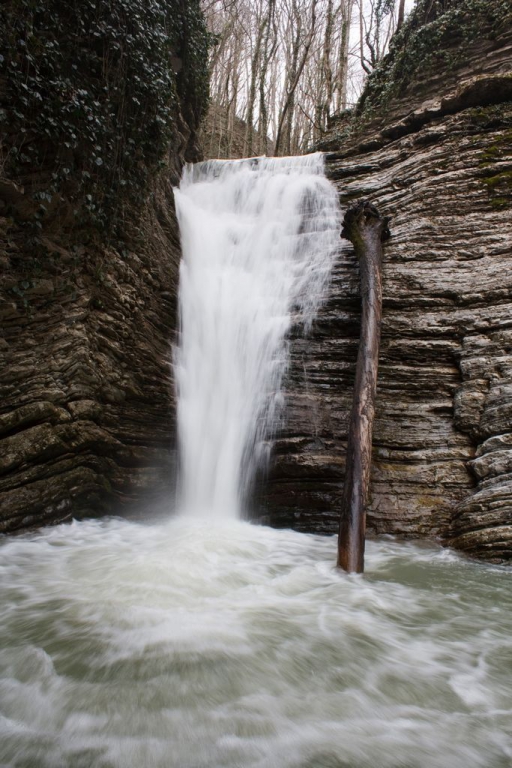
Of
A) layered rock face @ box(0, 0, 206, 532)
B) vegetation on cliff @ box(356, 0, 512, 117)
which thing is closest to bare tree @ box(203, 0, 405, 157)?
vegetation on cliff @ box(356, 0, 512, 117)

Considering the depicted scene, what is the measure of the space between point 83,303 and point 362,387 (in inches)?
152

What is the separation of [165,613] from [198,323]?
5340 mm

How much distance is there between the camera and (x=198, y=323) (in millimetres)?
7660

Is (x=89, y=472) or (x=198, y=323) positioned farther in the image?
(x=198, y=323)

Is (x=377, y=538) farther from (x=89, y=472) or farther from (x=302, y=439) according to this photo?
(x=89, y=472)

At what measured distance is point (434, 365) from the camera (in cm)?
614

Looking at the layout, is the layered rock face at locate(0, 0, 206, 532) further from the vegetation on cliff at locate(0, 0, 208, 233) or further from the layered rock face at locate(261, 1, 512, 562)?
the layered rock face at locate(261, 1, 512, 562)

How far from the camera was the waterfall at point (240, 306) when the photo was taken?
6547mm

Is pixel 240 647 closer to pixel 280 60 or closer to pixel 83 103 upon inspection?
pixel 83 103

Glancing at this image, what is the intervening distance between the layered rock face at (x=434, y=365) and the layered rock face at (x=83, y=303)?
7.28ft

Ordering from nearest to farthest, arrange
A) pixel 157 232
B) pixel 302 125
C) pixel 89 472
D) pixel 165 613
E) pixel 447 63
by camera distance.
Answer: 1. pixel 165 613
2. pixel 89 472
3. pixel 157 232
4. pixel 447 63
5. pixel 302 125

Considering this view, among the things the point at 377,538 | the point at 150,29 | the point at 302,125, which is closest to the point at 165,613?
the point at 377,538

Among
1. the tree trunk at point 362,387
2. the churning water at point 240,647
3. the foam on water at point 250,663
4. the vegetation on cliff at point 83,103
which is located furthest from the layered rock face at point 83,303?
the tree trunk at point 362,387

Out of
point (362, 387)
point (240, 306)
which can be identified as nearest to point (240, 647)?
point (362, 387)
